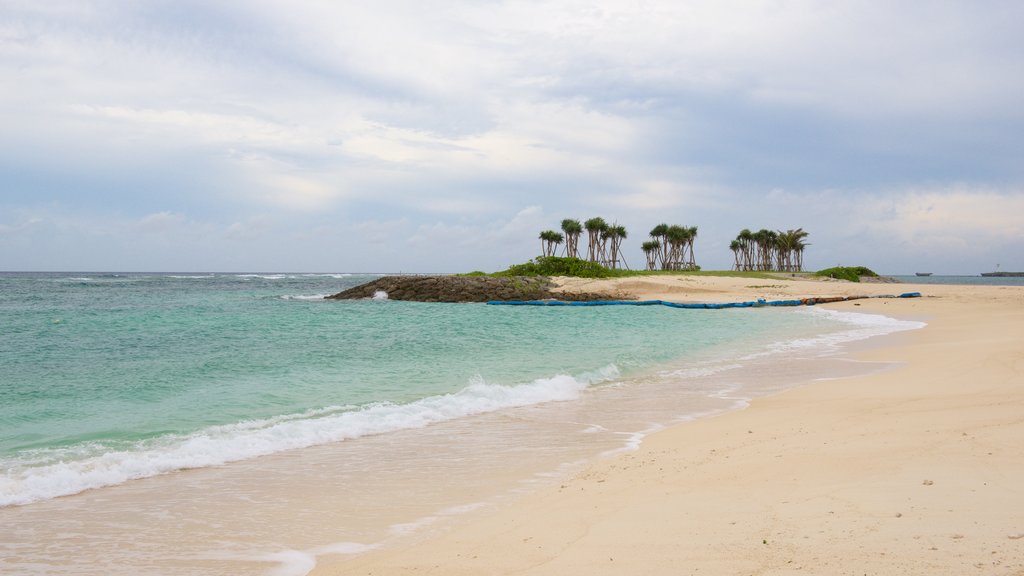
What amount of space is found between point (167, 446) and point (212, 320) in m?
22.2

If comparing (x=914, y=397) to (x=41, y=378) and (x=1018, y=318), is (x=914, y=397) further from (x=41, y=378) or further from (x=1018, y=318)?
(x=1018, y=318)

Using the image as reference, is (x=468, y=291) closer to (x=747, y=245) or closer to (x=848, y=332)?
(x=848, y=332)

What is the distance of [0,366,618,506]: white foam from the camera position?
22.5 feet

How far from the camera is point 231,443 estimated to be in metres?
8.35

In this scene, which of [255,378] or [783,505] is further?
[255,378]

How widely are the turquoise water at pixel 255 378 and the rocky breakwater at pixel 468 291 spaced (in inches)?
845

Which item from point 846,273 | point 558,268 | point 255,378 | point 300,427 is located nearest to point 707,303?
point 558,268

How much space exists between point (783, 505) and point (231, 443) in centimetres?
688

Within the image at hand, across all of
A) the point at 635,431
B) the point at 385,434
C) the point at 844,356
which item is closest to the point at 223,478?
the point at 385,434

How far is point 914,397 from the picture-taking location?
965 centimetres

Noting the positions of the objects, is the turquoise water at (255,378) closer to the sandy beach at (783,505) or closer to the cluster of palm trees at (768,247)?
the sandy beach at (783,505)

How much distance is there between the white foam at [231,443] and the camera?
22.5 feet

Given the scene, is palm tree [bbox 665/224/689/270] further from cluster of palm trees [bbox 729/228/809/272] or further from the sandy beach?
the sandy beach

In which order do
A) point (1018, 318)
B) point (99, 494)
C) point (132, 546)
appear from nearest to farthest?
point (132, 546) < point (99, 494) < point (1018, 318)
